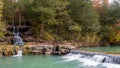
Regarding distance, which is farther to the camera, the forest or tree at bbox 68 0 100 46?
tree at bbox 68 0 100 46

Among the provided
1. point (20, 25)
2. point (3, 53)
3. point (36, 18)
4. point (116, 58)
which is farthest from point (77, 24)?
point (116, 58)

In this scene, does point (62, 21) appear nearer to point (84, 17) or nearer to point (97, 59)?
point (84, 17)

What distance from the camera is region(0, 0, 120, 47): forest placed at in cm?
3725

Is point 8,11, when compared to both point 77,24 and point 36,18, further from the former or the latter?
point 77,24

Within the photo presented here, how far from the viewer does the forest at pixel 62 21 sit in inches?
1467

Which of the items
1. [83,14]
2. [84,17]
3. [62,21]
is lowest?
[62,21]

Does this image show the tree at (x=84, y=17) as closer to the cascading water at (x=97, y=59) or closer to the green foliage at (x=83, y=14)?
the green foliage at (x=83, y=14)

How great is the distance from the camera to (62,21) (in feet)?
129

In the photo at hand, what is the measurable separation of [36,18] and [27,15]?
2.76 metres

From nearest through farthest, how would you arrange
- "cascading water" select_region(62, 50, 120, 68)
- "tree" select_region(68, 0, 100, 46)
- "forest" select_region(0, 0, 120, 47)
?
"cascading water" select_region(62, 50, 120, 68) < "forest" select_region(0, 0, 120, 47) < "tree" select_region(68, 0, 100, 46)

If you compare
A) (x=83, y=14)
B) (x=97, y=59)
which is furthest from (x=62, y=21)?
(x=97, y=59)

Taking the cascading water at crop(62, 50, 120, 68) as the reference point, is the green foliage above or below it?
above

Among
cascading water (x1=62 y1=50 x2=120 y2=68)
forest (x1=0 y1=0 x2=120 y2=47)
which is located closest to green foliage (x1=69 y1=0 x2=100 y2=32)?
forest (x1=0 y1=0 x2=120 y2=47)

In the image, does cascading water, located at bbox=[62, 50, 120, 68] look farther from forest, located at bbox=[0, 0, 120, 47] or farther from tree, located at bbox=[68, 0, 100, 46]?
tree, located at bbox=[68, 0, 100, 46]
